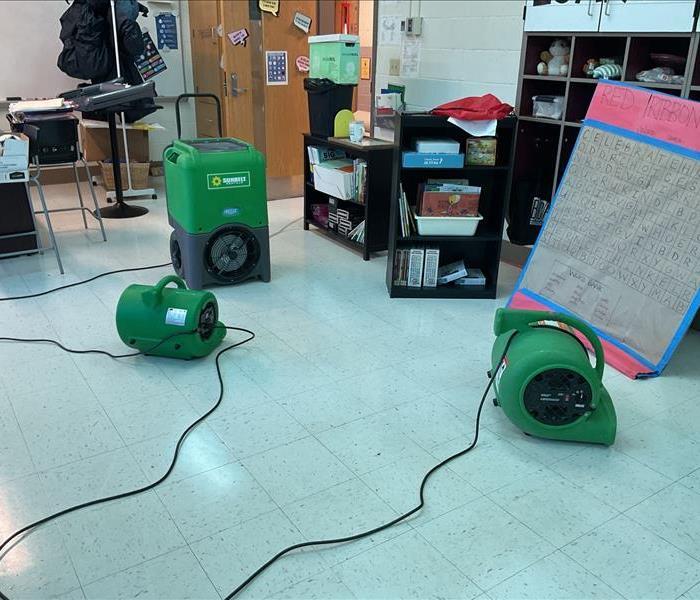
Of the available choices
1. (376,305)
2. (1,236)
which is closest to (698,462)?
(376,305)

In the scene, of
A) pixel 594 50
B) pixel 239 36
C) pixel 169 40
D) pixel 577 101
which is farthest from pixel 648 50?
pixel 169 40

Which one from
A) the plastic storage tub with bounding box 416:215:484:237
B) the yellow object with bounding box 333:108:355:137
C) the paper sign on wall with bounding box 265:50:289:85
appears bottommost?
the plastic storage tub with bounding box 416:215:484:237

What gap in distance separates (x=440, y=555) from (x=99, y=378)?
170 cm

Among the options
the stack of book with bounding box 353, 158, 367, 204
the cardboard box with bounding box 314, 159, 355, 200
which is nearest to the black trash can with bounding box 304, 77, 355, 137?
the cardboard box with bounding box 314, 159, 355, 200

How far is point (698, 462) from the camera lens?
234 centimetres

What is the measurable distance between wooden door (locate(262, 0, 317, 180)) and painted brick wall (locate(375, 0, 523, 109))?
56.3 inches

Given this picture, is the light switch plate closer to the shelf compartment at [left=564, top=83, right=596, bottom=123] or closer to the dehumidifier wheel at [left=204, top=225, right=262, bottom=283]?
the shelf compartment at [left=564, top=83, right=596, bottom=123]

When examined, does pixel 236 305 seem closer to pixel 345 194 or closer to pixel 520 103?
pixel 345 194

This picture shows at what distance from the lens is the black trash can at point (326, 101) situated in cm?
459

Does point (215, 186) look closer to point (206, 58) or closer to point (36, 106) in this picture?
point (36, 106)

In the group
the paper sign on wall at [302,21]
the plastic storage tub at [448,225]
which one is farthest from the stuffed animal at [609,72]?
the paper sign on wall at [302,21]

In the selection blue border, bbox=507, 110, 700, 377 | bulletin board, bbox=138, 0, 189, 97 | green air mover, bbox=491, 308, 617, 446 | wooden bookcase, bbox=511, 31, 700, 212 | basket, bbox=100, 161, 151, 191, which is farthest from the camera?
bulletin board, bbox=138, 0, 189, 97

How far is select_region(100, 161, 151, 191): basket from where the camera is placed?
5.89 metres

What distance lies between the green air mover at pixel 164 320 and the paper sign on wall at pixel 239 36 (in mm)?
3949
